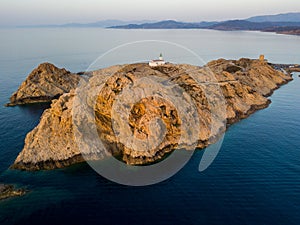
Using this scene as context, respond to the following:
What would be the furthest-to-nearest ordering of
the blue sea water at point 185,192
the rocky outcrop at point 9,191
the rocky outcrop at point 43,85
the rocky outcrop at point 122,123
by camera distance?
the rocky outcrop at point 43,85, the rocky outcrop at point 122,123, the rocky outcrop at point 9,191, the blue sea water at point 185,192

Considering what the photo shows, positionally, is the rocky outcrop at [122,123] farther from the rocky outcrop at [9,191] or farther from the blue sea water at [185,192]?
the rocky outcrop at [9,191]

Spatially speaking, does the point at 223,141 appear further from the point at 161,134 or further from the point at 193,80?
the point at 193,80

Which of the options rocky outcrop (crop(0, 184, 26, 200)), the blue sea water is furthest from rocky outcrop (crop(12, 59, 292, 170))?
rocky outcrop (crop(0, 184, 26, 200))

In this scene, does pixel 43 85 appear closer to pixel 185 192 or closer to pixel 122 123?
pixel 122 123

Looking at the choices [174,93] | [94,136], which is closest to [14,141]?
[94,136]

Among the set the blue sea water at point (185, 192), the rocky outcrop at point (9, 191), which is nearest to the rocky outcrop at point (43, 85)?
the blue sea water at point (185, 192)

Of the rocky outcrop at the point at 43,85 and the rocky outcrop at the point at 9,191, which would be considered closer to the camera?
the rocky outcrop at the point at 9,191

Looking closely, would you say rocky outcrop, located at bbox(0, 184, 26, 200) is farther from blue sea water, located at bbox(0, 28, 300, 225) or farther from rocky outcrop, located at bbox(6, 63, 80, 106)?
rocky outcrop, located at bbox(6, 63, 80, 106)
